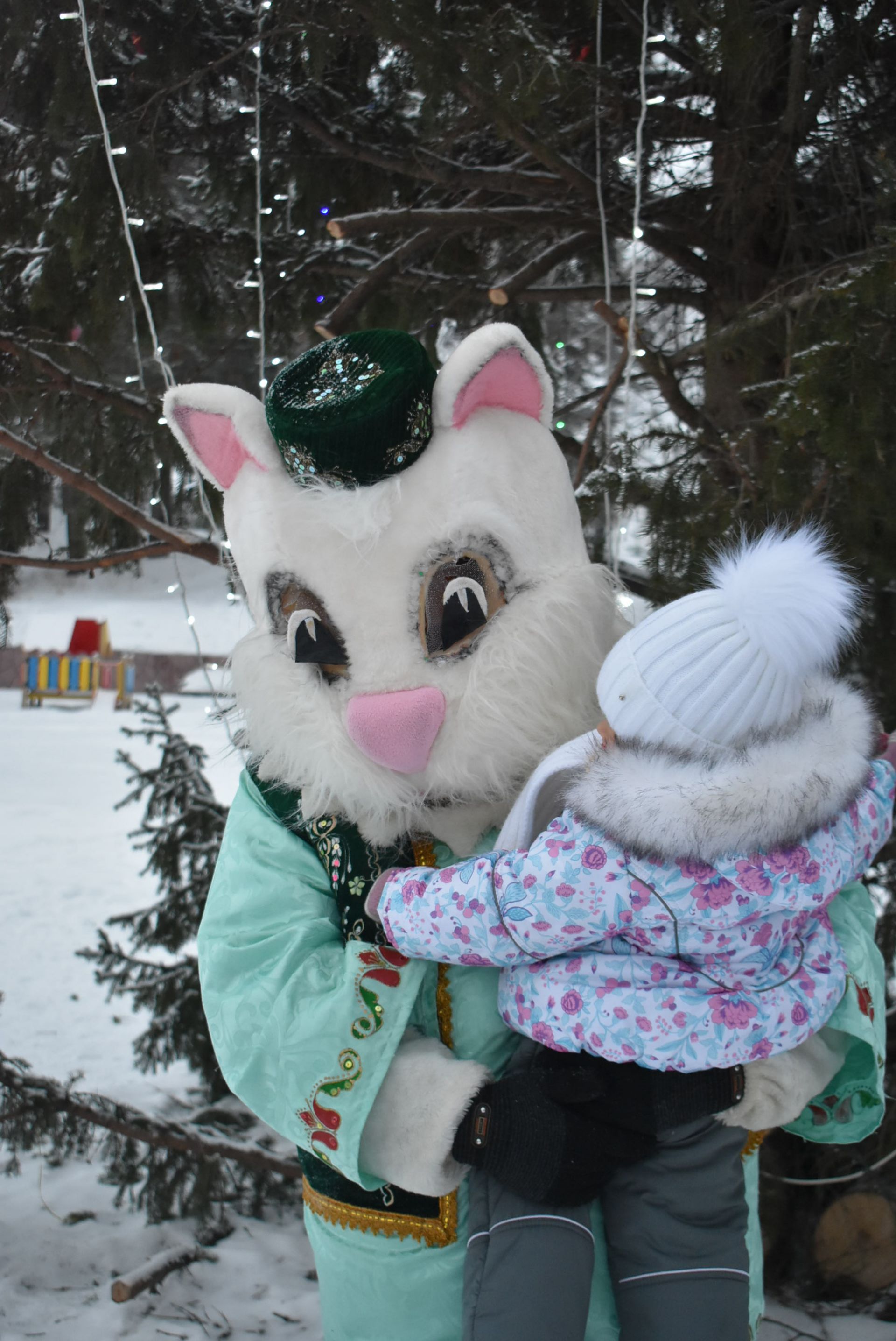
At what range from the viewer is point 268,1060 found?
1289 millimetres

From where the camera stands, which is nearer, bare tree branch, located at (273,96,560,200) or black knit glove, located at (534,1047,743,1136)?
black knit glove, located at (534,1047,743,1136)

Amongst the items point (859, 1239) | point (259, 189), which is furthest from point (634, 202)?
point (859, 1239)

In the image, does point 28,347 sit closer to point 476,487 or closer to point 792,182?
point 476,487

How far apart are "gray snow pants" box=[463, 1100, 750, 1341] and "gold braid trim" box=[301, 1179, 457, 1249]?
0.27 feet

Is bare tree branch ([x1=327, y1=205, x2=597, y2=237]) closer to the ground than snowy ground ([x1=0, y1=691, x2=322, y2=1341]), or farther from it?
farther from it

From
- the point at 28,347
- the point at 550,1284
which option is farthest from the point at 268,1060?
the point at 28,347

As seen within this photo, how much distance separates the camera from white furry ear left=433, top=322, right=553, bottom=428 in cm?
136

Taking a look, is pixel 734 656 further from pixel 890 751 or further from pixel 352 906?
pixel 352 906

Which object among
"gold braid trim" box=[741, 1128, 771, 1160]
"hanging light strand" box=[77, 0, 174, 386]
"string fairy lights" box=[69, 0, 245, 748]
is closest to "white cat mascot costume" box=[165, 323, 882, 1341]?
"gold braid trim" box=[741, 1128, 771, 1160]

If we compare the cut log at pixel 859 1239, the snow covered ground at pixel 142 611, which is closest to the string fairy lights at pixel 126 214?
the cut log at pixel 859 1239

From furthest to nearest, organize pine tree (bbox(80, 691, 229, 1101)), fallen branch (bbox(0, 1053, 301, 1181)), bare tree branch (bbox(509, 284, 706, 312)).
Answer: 1. pine tree (bbox(80, 691, 229, 1101))
2. bare tree branch (bbox(509, 284, 706, 312))
3. fallen branch (bbox(0, 1053, 301, 1181))

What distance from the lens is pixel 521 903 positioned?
3.78 feet

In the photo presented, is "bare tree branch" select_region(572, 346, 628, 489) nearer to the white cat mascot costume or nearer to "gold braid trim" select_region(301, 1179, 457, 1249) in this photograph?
the white cat mascot costume

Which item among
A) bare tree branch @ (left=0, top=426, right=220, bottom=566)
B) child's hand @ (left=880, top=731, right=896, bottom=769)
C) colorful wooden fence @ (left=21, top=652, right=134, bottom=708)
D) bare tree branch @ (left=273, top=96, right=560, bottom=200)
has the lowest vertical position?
colorful wooden fence @ (left=21, top=652, right=134, bottom=708)
